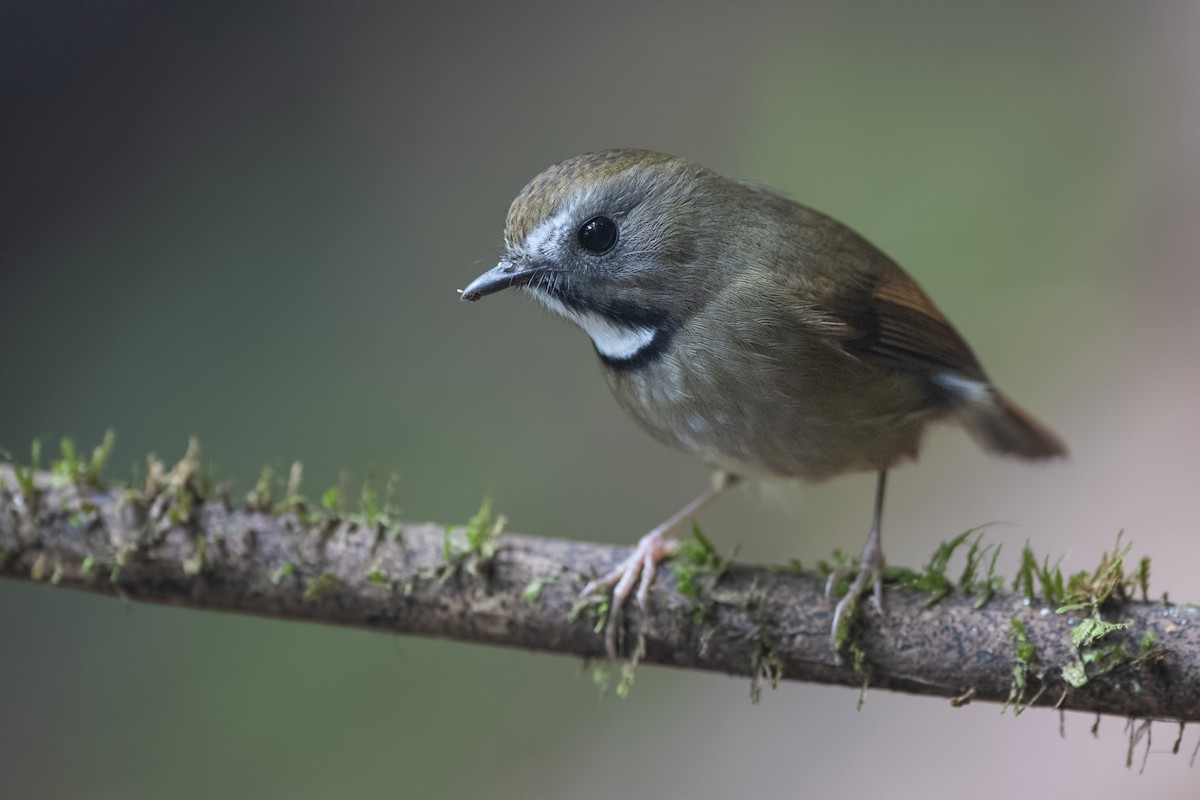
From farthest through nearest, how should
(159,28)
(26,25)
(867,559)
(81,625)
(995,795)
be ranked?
(159,28), (26,25), (81,625), (995,795), (867,559)

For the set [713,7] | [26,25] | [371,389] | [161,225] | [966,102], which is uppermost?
[713,7]

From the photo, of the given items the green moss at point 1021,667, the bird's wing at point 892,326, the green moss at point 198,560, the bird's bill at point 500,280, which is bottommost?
the green moss at point 198,560

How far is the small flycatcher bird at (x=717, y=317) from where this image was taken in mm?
3121

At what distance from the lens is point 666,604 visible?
10.9ft

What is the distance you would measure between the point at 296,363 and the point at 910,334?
14.5 feet

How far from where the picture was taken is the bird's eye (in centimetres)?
313

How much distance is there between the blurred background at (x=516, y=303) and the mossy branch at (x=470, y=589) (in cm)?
239

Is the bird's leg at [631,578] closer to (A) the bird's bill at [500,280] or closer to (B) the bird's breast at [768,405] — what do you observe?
(B) the bird's breast at [768,405]

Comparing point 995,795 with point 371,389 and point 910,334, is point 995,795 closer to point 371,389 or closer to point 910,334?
point 910,334

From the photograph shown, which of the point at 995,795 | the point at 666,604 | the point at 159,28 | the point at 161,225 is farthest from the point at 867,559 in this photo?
the point at 159,28

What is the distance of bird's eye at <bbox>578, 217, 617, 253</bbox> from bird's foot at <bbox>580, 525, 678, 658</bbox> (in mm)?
993

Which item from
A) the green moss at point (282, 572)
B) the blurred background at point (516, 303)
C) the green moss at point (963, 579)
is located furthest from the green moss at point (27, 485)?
the green moss at point (963, 579)

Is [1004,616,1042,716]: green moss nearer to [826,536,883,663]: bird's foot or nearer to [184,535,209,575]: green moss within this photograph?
[826,536,883,663]: bird's foot

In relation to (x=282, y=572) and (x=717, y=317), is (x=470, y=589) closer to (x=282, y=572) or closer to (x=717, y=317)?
(x=282, y=572)
